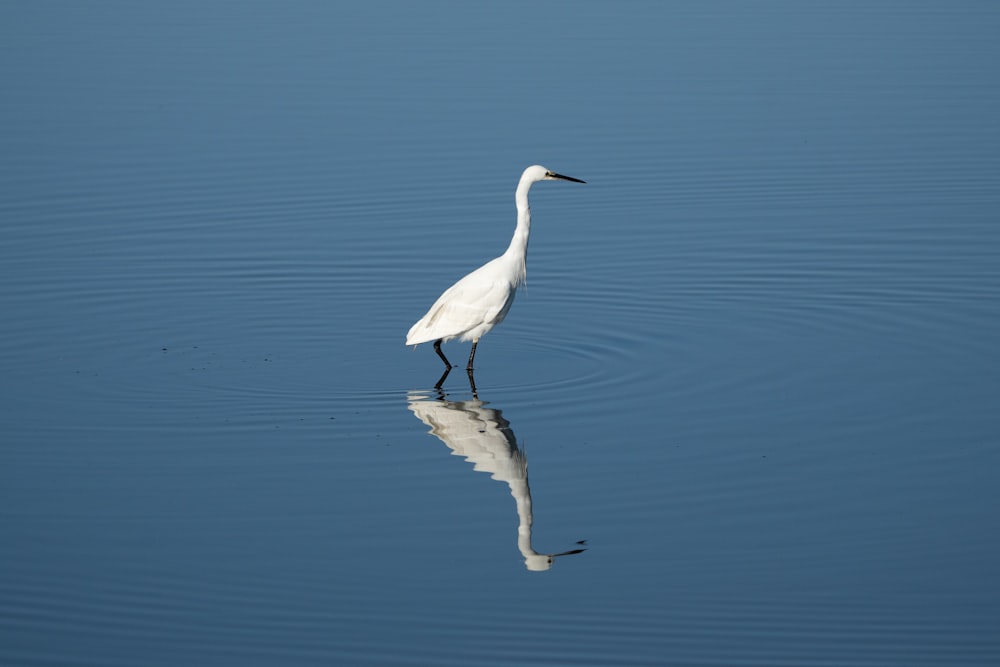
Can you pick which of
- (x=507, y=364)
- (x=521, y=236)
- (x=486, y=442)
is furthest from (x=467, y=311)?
(x=486, y=442)

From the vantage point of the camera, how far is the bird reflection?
945 centimetres

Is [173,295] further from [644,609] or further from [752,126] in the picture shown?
[752,126]

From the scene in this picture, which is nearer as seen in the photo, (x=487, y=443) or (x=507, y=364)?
(x=487, y=443)

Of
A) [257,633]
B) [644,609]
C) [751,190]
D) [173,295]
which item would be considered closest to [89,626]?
[257,633]

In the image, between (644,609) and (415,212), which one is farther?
(415,212)

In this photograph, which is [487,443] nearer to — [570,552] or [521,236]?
[570,552]

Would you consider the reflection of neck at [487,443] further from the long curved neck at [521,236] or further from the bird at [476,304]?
the long curved neck at [521,236]

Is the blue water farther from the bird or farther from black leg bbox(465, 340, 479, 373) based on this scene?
the bird

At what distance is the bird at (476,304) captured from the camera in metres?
13.3

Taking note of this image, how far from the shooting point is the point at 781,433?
11273 mm

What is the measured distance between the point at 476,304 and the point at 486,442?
231 centimetres

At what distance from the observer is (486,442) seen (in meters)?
11.3

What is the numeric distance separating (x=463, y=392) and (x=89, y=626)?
483 centimetres

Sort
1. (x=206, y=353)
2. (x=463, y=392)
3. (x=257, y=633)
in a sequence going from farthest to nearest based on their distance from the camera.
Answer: (x=206, y=353) < (x=463, y=392) < (x=257, y=633)
